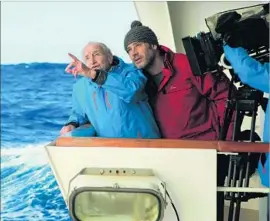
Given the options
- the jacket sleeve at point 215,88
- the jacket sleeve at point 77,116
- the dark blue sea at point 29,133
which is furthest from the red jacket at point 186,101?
the dark blue sea at point 29,133

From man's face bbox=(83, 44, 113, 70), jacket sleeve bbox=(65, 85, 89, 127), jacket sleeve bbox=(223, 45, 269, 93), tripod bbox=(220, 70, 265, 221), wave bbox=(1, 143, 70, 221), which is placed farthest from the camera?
wave bbox=(1, 143, 70, 221)

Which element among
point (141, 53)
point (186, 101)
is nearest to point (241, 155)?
point (186, 101)

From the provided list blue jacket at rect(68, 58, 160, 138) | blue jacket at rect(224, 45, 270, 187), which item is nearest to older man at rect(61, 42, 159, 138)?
blue jacket at rect(68, 58, 160, 138)

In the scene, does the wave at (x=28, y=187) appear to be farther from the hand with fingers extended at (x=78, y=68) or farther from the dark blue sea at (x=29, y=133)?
the hand with fingers extended at (x=78, y=68)

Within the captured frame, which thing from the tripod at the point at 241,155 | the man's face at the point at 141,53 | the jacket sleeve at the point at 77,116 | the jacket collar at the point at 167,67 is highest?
the man's face at the point at 141,53

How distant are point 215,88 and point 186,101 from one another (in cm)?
11

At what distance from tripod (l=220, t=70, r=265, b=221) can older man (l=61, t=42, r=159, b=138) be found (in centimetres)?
28

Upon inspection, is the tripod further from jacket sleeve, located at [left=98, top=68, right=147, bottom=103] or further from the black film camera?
A: jacket sleeve, located at [left=98, top=68, right=147, bottom=103]

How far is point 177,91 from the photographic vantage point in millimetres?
1605

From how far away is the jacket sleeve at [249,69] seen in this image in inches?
47.4

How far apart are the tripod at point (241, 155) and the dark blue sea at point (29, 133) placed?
7.20ft

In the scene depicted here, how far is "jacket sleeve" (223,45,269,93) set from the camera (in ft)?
3.95

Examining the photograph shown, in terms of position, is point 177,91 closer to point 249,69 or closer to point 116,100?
point 116,100

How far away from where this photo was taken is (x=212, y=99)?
160 centimetres
